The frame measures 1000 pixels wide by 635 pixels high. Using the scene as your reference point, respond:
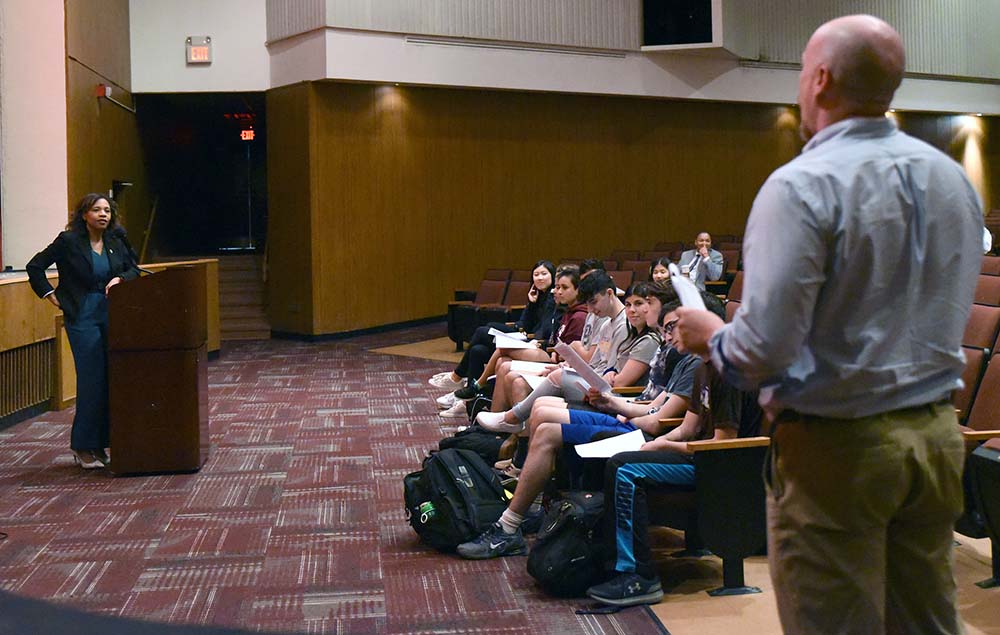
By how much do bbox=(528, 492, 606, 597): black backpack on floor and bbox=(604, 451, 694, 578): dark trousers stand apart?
80mm

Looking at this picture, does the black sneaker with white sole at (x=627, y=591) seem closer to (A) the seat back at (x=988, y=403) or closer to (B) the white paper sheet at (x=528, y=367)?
(A) the seat back at (x=988, y=403)

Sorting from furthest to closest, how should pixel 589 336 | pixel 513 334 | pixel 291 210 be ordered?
pixel 291 210, pixel 513 334, pixel 589 336

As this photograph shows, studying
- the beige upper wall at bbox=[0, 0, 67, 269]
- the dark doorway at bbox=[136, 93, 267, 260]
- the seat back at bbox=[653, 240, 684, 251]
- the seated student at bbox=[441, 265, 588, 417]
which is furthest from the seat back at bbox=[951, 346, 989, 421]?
the dark doorway at bbox=[136, 93, 267, 260]

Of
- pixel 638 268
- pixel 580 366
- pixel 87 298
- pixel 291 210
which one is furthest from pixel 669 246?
pixel 580 366

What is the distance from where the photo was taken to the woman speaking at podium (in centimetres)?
525

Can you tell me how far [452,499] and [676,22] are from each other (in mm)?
10474

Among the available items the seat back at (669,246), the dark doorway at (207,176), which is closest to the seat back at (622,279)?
the seat back at (669,246)

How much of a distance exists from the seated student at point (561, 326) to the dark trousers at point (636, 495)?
223 centimetres

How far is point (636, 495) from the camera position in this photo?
11.0 feet

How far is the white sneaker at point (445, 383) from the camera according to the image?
311 inches

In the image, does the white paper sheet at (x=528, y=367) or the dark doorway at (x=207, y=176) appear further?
the dark doorway at (x=207, y=176)

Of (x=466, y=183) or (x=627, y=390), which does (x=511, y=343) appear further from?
(x=466, y=183)

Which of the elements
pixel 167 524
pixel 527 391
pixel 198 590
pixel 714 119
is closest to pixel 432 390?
pixel 527 391

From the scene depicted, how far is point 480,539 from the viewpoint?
388 cm
